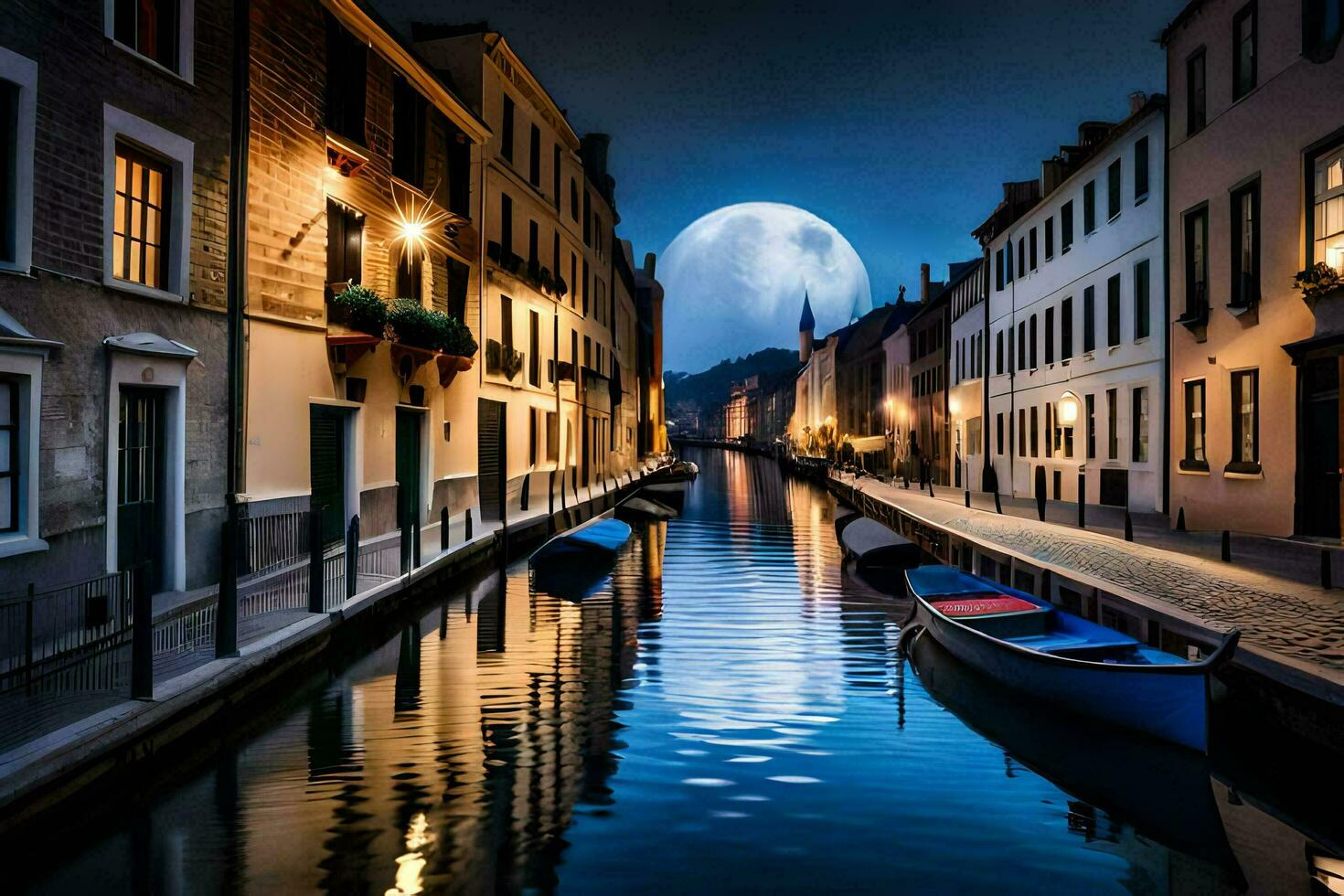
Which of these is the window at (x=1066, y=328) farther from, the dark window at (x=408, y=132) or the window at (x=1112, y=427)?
the dark window at (x=408, y=132)

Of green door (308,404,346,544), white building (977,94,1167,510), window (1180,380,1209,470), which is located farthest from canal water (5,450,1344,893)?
white building (977,94,1167,510)

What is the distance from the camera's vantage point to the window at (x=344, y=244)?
16859 mm

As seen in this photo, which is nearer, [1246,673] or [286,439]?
[1246,673]

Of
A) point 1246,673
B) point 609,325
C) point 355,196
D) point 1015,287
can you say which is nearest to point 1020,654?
point 1246,673

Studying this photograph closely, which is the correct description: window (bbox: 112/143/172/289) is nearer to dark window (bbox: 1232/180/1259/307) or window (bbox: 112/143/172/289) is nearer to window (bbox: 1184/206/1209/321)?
dark window (bbox: 1232/180/1259/307)

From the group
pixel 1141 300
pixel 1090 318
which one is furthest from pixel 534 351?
pixel 1141 300

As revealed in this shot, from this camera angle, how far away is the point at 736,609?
49.5ft

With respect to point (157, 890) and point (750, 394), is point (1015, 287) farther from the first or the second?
point (750, 394)

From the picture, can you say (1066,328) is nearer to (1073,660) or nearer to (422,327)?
(422,327)

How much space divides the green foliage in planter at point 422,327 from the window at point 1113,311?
18298 mm

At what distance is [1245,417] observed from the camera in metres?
17.8

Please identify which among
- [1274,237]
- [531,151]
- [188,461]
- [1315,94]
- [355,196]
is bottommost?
[188,461]

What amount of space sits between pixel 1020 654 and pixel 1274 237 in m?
12.5

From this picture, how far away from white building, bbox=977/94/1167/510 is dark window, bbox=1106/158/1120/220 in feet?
0.16
